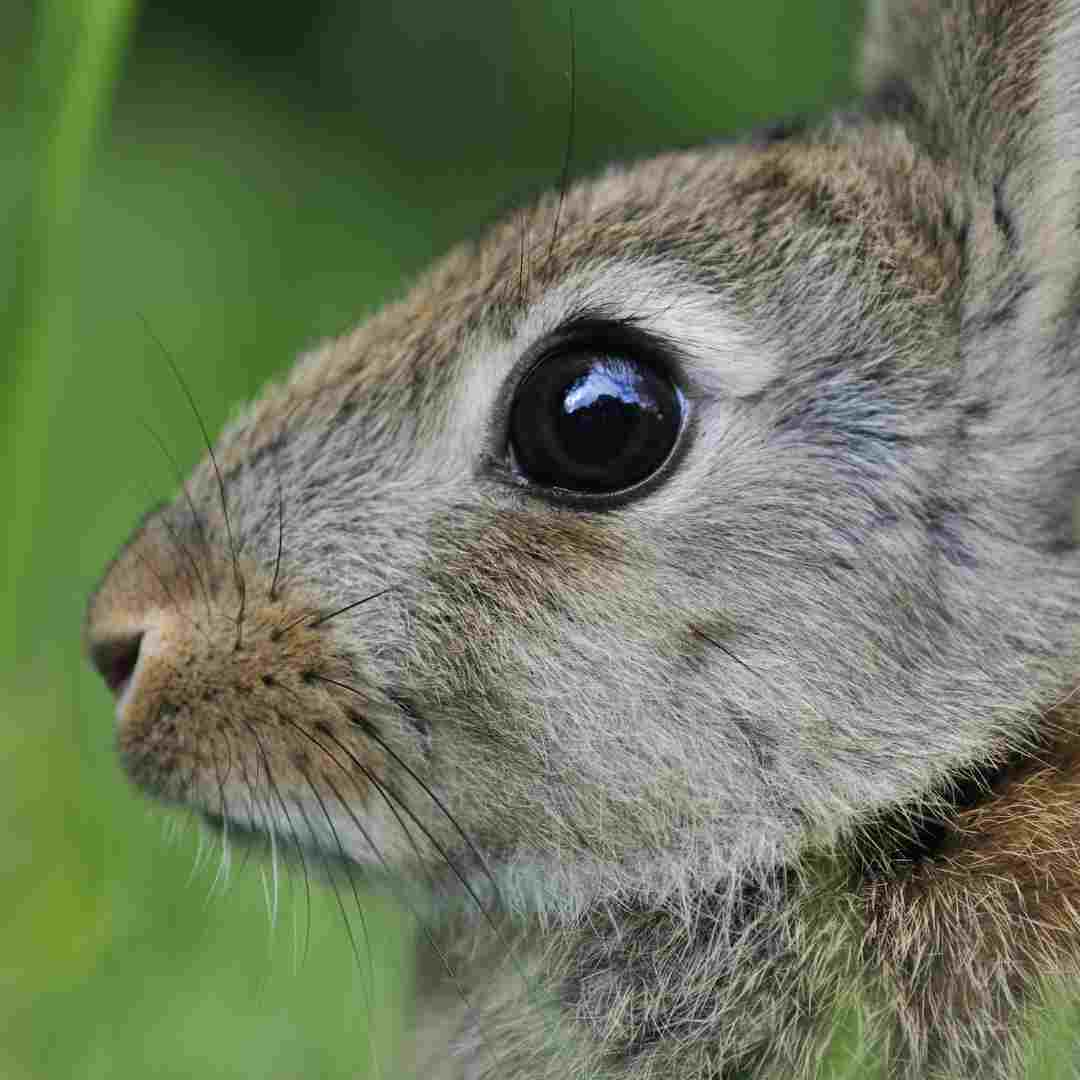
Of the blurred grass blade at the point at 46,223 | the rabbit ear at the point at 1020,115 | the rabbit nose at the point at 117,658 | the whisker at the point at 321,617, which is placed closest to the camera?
the rabbit ear at the point at 1020,115

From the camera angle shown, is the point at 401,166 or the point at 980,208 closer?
the point at 980,208

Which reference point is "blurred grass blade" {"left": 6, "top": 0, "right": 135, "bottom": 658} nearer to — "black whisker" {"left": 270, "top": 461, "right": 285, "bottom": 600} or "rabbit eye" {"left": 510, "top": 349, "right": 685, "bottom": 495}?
"black whisker" {"left": 270, "top": 461, "right": 285, "bottom": 600}

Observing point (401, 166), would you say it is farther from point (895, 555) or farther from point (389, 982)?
point (895, 555)

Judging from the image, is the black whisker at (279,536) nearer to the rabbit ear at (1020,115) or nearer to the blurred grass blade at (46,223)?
the blurred grass blade at (46,223)

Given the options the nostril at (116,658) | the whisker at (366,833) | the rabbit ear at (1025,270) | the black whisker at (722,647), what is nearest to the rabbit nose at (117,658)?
the nostril at (116,658)

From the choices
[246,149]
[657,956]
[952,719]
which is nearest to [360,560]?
[657,956]

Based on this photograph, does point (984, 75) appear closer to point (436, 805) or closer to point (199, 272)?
point (436, 805)

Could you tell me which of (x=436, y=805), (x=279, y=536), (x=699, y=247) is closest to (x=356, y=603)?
(x=279, y=536)
